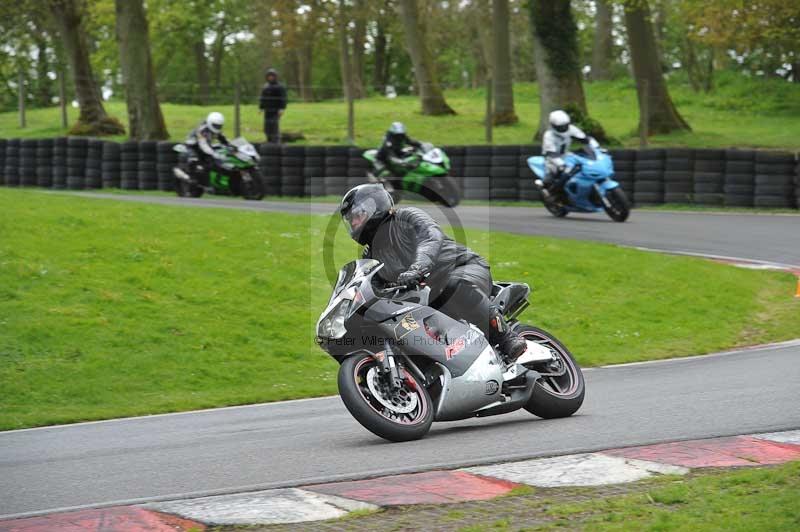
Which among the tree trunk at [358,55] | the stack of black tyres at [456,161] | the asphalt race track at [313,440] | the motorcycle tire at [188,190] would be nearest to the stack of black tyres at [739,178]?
the stack of black tyres at [456,161]

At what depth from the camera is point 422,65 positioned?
39.7m

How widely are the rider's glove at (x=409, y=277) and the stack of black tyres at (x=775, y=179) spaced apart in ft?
51.0

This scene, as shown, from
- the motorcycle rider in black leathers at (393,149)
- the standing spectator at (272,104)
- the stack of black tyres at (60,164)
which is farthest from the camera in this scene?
the standing spectator at (272,104)

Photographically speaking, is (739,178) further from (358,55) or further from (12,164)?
(358,55)

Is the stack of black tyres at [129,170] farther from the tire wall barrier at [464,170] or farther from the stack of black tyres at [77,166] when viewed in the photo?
the stack of black tyres at [77,166]

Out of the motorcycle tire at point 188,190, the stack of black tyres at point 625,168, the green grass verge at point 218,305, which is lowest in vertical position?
the green grass verge at point 218,305

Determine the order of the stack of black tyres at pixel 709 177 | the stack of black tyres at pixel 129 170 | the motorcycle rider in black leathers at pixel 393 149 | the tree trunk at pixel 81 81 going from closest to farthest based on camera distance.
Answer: the stack of black tyres at pixel 709 177
the motorcycle rider in black leathers at pixel 393 149
the stack of black tyres at pixel 129 170
the tree trunk at pixel 81 81

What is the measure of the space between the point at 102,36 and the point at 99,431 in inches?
2189

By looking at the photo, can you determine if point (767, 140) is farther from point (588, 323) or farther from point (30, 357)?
point (30, 357)

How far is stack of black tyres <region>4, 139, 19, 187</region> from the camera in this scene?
93.2ft

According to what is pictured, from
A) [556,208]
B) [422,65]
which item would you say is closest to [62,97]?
[422,65]

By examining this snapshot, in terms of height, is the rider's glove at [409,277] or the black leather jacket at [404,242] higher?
the black leather jacket at [404,242]

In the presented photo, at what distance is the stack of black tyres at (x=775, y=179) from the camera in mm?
21422

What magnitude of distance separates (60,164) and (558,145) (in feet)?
40.2
